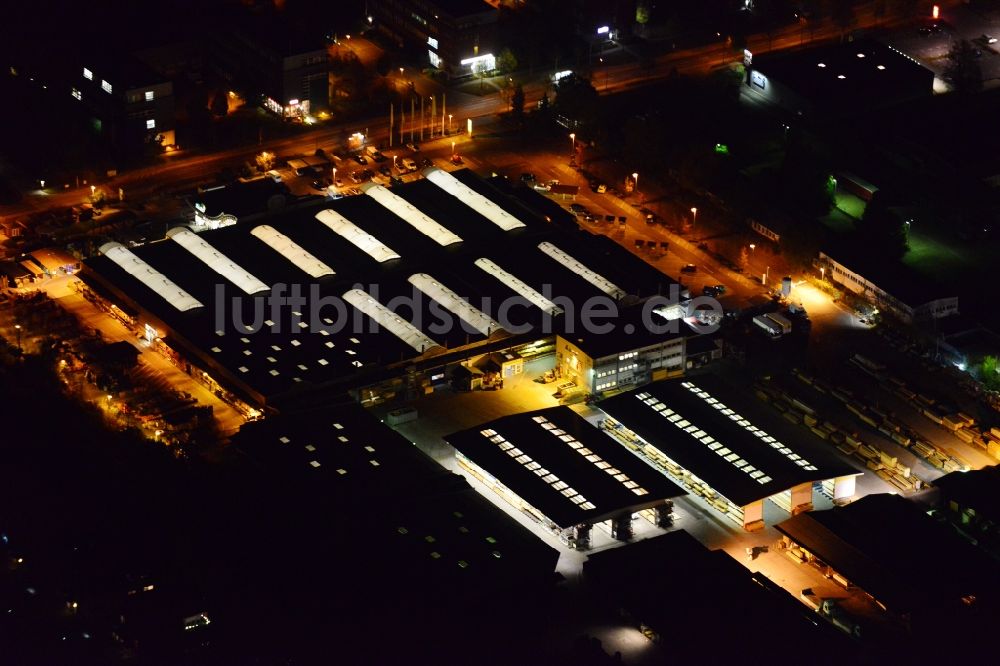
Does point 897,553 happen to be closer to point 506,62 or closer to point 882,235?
point 882,235

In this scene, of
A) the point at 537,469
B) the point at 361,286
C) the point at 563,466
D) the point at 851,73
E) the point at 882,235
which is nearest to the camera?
the point at 537,469

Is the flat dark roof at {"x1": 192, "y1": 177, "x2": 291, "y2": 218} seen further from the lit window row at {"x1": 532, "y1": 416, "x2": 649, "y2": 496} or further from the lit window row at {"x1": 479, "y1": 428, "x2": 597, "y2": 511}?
the lit window row at {"x1": 532, "y1": 416, "x2": 649, "y2": 496}

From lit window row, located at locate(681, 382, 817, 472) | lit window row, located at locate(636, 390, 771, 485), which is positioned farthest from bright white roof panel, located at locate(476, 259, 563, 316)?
lit window row, located at locate(681, 382, 817, 472)

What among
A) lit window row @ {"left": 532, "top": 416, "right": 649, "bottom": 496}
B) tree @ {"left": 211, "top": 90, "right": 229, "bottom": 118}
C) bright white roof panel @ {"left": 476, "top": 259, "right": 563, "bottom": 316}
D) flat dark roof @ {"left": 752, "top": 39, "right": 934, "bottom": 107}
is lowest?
tree @ {"left": 211, "top": 90, "right": 229, "bottom": 118}

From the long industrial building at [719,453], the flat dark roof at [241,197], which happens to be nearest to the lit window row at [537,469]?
the long industrial building at [719,453]

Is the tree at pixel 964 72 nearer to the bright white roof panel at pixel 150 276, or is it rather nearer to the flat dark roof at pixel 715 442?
the flat dark roof at pixel 715 442

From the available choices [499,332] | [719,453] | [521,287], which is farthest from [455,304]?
[719,453]
